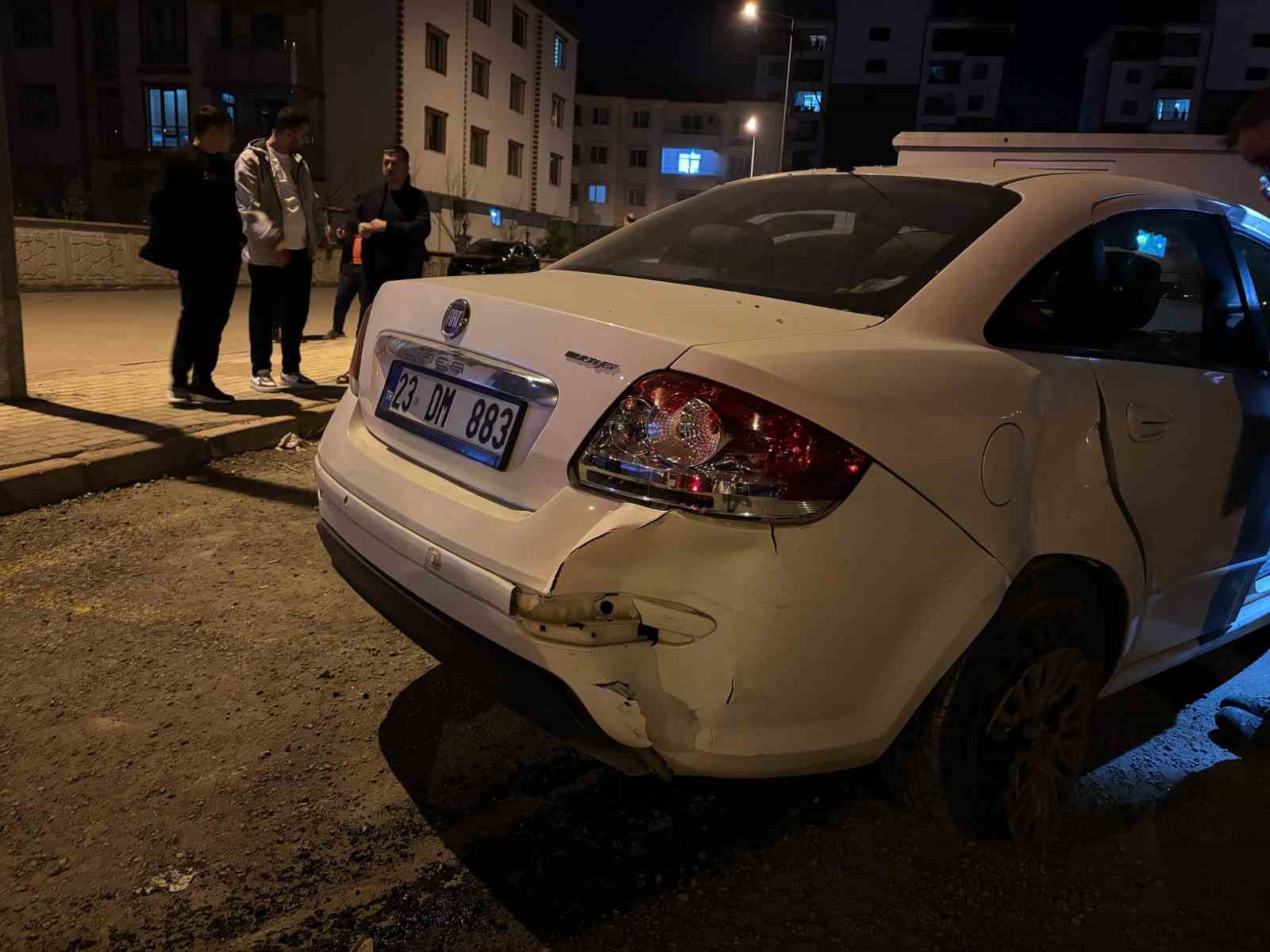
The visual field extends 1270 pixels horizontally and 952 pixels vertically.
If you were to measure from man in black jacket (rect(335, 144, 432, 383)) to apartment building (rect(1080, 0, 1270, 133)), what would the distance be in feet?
198

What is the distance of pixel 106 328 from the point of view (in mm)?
10930

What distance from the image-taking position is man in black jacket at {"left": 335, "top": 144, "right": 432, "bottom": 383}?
24.1 ft

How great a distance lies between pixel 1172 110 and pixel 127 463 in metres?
68.6

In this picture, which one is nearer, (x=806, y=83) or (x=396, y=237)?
(x=396, y=237)

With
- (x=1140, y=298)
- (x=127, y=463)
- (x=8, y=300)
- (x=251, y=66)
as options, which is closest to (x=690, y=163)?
(x=251, y=66)

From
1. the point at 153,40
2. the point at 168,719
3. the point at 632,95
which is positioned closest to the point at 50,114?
the point at 153,40

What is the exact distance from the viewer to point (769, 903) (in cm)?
205

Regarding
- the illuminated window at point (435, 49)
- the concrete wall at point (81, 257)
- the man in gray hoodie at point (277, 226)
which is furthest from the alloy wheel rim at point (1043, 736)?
the illuminated window at point (435, 49)

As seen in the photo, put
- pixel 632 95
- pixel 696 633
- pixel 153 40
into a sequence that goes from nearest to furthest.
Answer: pixel 696 633
pixel 153 40
pixel 632 95

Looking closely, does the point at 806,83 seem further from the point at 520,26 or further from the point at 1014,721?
the point at 1014,721

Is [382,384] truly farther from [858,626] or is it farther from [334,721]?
[858,626]

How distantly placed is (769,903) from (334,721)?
4.47ft

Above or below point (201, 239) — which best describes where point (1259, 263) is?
above

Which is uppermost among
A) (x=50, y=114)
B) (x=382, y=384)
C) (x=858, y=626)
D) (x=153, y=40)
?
(x=153, y=40)
